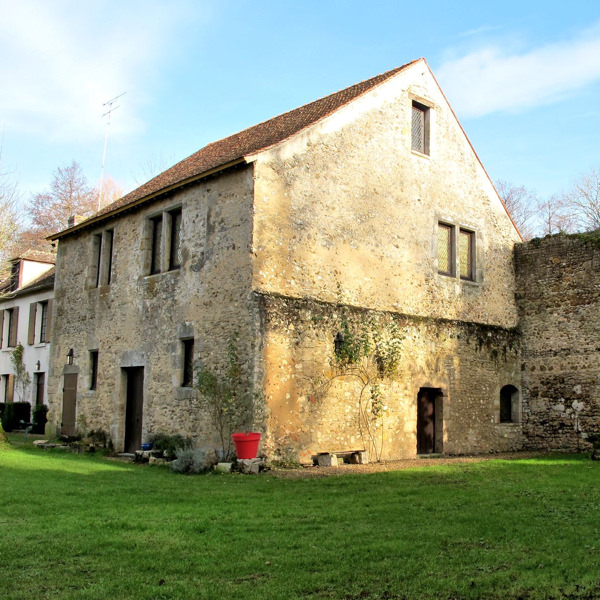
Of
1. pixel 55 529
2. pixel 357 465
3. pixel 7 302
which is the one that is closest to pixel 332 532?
pixel 55 529

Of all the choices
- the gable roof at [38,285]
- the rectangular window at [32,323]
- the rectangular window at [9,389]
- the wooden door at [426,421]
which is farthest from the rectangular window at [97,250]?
the rectangular window at [9,389]

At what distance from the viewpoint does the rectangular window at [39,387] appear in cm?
2312

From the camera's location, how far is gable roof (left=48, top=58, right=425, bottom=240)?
558 inches

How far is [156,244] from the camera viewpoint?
1548 cm

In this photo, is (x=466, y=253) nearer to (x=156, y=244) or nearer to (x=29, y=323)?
(x=156, y=244)

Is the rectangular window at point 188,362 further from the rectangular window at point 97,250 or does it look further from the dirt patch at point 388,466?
the rectangular window at point 97,250

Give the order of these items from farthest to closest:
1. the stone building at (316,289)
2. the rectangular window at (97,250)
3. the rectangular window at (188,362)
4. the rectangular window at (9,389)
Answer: the rectangular window at (9,389) < the rectangular window at (97,250) < the rectangular window at (188,362) < the stone building at (316,289)

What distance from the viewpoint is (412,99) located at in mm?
16172

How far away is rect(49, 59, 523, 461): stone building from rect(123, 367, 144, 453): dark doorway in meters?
0.05

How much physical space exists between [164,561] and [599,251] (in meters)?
14.2

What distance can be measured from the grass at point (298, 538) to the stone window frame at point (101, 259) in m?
7.34

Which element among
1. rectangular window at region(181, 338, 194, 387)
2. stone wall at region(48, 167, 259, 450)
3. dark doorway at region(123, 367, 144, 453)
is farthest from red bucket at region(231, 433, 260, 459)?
dark doorway at region(123, 367, 144, 453)

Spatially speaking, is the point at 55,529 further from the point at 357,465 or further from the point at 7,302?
the point at 7,302

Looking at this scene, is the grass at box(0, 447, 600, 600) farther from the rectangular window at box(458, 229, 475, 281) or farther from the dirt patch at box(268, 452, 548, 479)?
the rectangular window at box(458, 229, 475, 281)
